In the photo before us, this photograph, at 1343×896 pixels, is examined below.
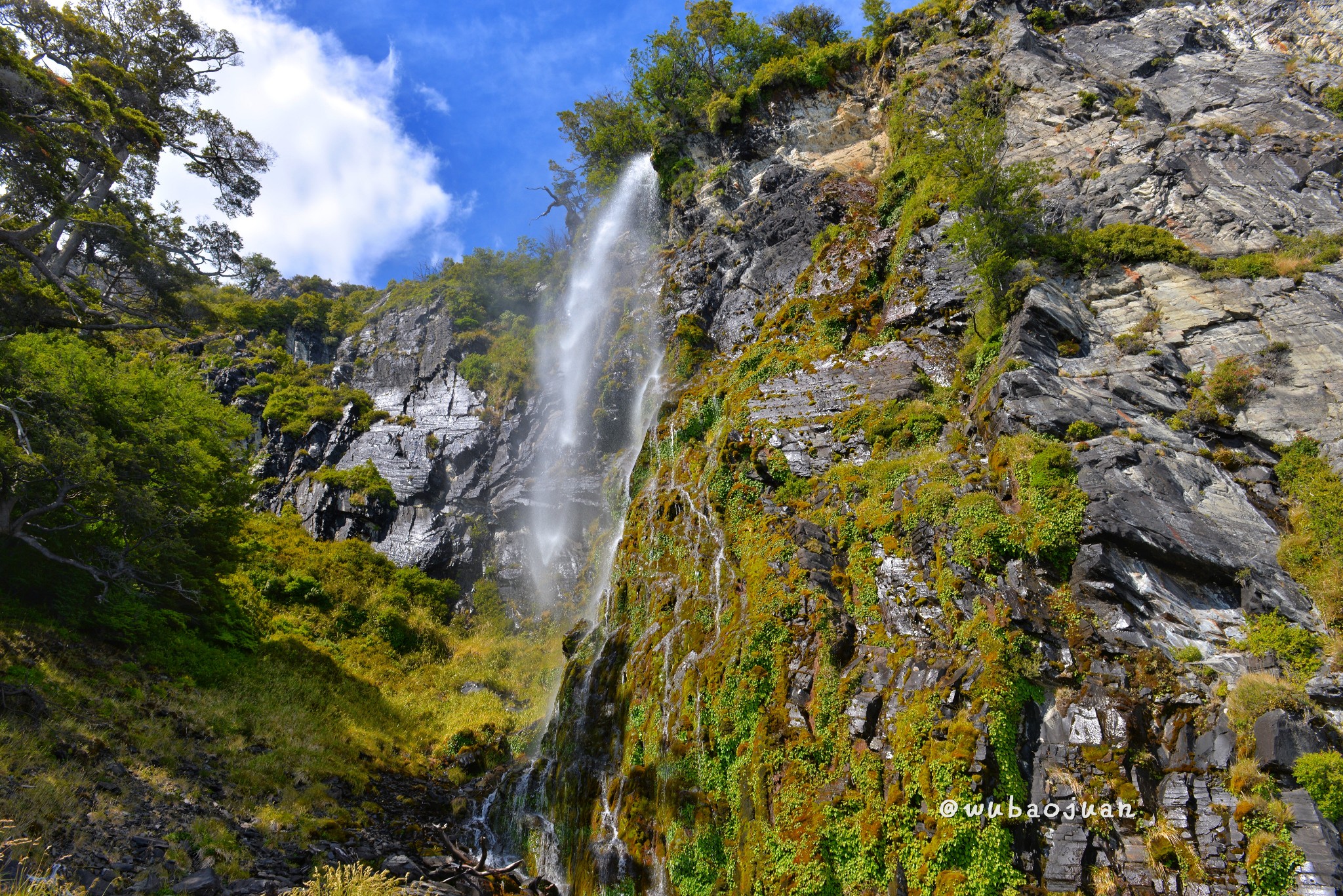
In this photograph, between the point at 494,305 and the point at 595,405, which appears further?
the point at 494,305

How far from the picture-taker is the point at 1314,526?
9328 millimetres

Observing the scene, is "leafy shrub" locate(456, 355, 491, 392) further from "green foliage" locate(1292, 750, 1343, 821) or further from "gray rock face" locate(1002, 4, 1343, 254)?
"green foliage" locate(1292, 750, 1343, 821)

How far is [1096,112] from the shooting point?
757 inches

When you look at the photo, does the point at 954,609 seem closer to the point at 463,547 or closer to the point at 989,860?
the point at 989,860

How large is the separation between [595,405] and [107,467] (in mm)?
19337

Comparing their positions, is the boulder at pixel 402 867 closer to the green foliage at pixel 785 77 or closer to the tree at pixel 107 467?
the tree at pixel 107 467

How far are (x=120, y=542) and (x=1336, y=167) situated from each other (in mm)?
32128

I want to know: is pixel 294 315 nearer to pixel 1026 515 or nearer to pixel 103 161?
pixel 103 161

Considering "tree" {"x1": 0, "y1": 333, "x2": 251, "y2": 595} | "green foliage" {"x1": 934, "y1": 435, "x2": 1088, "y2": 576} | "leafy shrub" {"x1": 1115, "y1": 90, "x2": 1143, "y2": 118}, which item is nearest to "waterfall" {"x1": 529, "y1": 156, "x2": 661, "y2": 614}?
"tree" {"x1": 0, "y1": 333, "x2": 251, "y2": 595}

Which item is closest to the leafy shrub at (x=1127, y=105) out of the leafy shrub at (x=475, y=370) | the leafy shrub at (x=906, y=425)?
the leafy shrub at (x=906, y=425)

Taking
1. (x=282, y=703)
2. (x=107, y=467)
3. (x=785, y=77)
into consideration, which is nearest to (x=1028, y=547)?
(x=107, y=467)

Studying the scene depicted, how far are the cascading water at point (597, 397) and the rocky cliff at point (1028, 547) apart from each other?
666cm

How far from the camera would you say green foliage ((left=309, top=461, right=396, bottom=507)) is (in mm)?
32281

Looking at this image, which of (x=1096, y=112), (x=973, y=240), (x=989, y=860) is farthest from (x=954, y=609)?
(x=1096, y=112)
